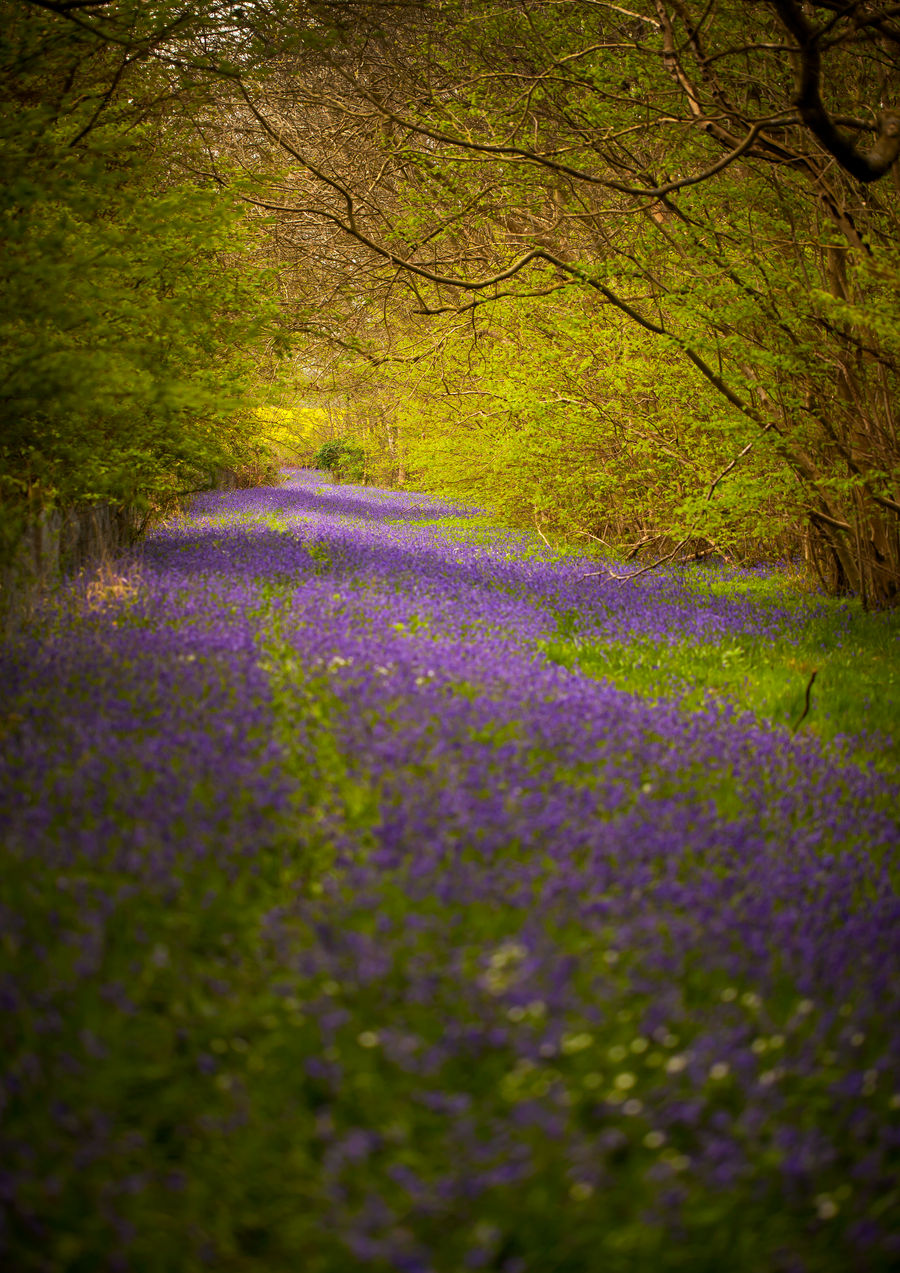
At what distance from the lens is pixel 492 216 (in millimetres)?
9297

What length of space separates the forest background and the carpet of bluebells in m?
2.60

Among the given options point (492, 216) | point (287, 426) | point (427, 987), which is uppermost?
point (492, 216)

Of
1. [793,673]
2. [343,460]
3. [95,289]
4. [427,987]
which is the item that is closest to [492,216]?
[95,289]

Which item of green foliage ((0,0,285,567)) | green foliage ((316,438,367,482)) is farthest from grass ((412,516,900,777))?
green foliage ((316,438,367,482))

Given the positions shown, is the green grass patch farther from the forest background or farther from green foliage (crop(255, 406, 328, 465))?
green foliage (crop(255, 406, 328, 465))

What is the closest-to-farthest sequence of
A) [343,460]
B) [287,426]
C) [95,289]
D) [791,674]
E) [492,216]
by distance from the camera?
[95,289], [791,674], [492,216], [287,426], [343,460]

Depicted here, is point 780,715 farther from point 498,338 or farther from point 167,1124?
point 498,338

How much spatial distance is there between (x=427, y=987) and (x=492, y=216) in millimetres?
9172

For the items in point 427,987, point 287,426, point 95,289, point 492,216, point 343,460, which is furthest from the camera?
point 343,460

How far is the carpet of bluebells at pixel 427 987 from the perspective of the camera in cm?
171

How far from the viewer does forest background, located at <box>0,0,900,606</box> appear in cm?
546

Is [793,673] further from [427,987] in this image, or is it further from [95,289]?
[95,289]

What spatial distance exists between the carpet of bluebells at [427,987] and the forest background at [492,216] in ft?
8.52

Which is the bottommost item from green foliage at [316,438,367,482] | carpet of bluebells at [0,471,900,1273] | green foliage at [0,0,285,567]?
carpet of bluebells at [0,471,900,1273]
